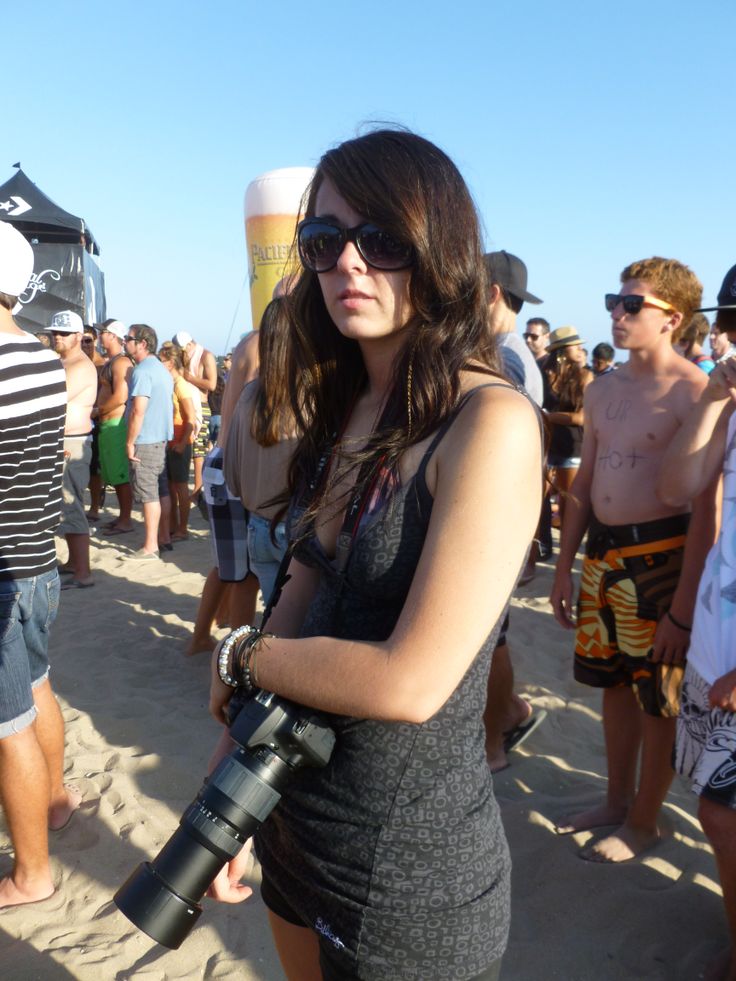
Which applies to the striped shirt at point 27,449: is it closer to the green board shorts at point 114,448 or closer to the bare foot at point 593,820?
the bare foot at point 593,820

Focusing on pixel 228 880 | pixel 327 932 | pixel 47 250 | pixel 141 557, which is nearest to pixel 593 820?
pixel 228 880

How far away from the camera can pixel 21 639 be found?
234 cm

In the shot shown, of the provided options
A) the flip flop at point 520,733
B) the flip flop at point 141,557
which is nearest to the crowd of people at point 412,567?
the flip flop at point 520,733

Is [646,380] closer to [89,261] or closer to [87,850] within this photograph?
[87,850]

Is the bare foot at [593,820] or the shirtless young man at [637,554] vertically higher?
the shirtless young man at [637,554]

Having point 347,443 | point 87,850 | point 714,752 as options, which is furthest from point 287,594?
point 87,850

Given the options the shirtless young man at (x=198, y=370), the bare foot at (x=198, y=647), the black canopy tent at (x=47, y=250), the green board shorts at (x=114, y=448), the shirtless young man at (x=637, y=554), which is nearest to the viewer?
the shirtless young man at (x=637, y=554)

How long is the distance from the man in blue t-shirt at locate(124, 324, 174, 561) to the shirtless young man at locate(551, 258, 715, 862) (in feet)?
15.3

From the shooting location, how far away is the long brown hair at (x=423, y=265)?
3.71 ft

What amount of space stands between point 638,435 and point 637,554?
16.9 inches

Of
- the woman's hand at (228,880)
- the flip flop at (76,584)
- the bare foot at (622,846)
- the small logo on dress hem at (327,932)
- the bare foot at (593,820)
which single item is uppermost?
the small logo on dress hem at (327,932)

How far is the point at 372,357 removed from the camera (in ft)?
4.36

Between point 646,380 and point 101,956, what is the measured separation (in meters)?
2.62

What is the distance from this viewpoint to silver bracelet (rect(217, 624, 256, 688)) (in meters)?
1.17
